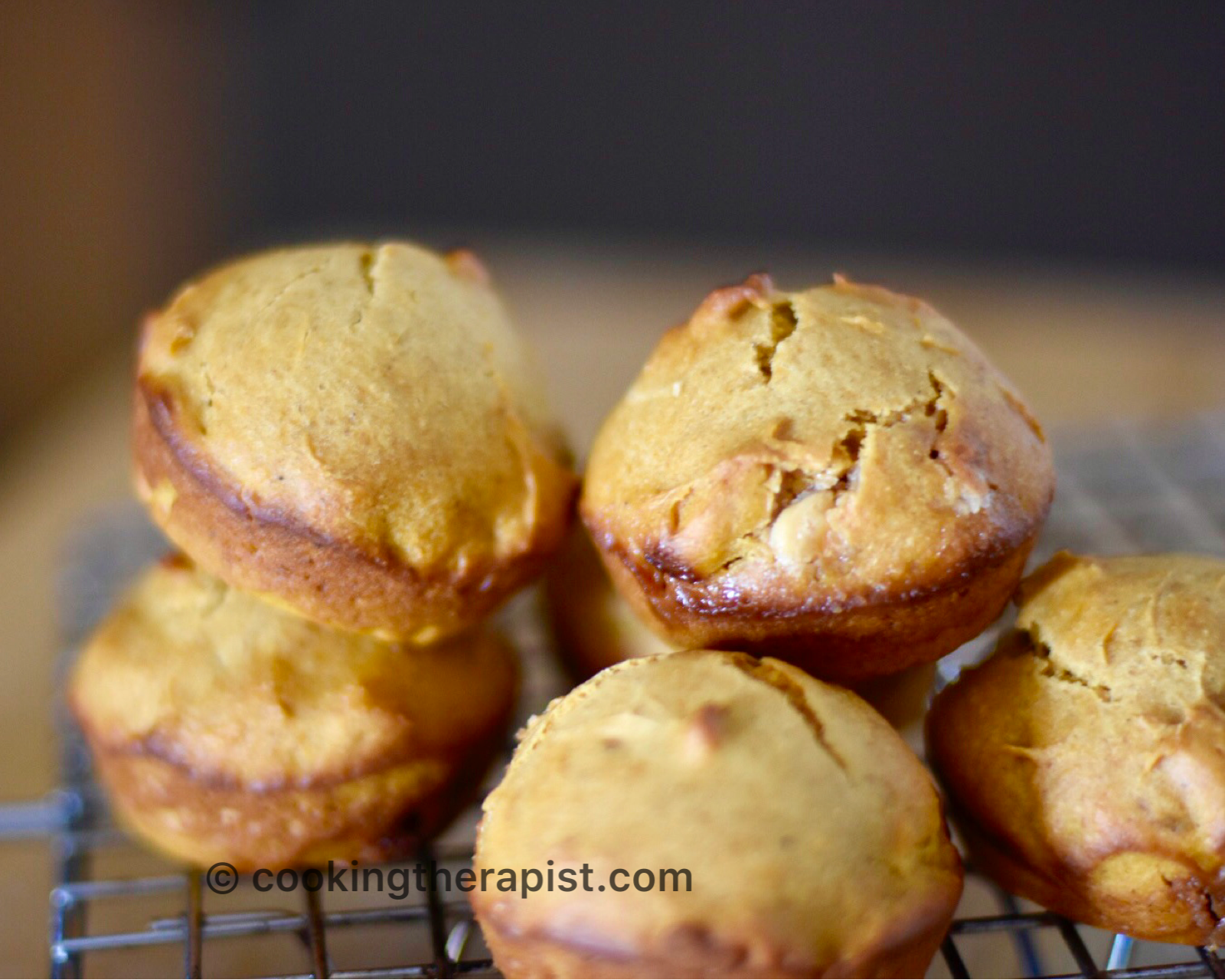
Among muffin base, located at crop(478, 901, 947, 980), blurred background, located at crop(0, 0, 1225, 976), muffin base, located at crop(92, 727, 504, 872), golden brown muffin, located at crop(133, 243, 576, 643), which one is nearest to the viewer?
muffin base, located at crop(478, 901, 947, 980)

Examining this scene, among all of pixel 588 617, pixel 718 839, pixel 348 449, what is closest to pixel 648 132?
pixel 588 617

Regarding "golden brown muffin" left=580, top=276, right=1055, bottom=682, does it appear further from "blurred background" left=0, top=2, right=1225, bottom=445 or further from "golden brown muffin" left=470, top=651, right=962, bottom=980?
"blurred background" left=0, top=2, right=1225, bottom=445

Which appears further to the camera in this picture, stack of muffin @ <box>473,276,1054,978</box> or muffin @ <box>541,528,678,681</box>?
muffin @ <box>541,528,678,681</box>

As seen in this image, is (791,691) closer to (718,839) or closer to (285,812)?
(718,839)

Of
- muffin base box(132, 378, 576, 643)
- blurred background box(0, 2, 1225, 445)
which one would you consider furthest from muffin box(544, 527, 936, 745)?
blurred background box(0, 2, 1225, 445)

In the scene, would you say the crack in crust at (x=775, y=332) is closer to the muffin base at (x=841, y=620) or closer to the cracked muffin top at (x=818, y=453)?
the cracked muffin top at (x=818, y=453)

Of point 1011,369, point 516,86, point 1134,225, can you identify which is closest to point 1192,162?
point 1134,225
